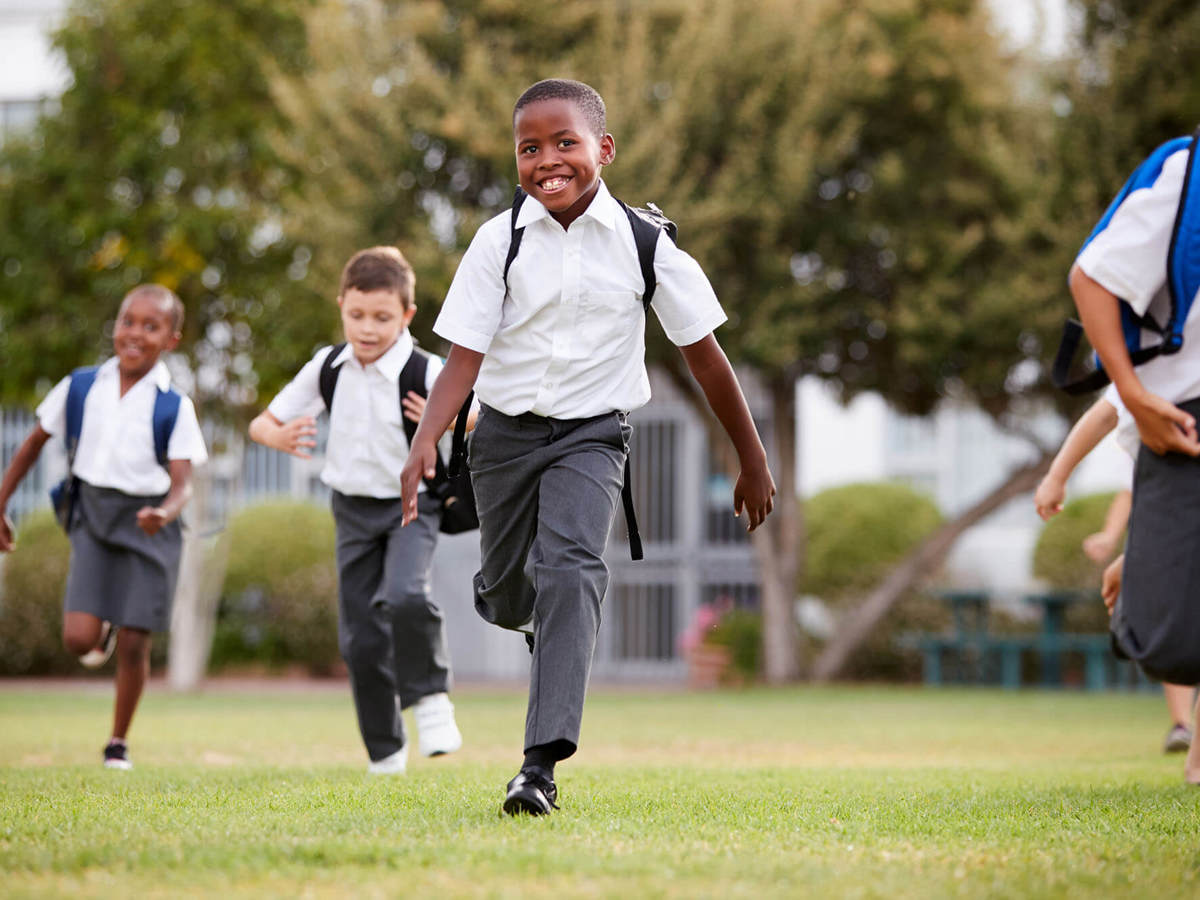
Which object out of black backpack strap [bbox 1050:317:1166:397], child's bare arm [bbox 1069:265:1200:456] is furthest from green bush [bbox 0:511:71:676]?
child's bare arm [bbox 1069:265:1200:456]

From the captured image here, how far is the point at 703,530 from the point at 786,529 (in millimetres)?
2388

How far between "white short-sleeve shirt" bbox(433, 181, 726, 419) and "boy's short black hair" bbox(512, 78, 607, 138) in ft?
0.68

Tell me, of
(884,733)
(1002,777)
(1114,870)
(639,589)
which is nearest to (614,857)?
(1114,870)

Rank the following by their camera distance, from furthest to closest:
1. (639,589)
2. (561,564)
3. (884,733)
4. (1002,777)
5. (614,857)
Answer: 1. (639,589)
2. (884,733)
3. (1002,777)
4. (561,564)
5. (614,857)

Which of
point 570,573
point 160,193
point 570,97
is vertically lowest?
point 570,573

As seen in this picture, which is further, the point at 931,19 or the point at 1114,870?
the point at 931,19

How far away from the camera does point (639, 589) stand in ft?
66.7

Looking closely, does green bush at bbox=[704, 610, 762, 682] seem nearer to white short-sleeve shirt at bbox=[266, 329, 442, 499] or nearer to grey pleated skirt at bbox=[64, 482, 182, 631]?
grey pleated skirt at bbox=[64, 482, 182, 631]

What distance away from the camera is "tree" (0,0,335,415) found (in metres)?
17.0

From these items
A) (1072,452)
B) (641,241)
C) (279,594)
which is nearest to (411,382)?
(641,241)

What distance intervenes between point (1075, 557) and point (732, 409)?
614 inches

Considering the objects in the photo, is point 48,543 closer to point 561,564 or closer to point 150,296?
point 150,296

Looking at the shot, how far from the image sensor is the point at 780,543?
18.1 m

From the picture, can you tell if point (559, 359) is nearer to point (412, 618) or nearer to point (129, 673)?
point (412, 618)
